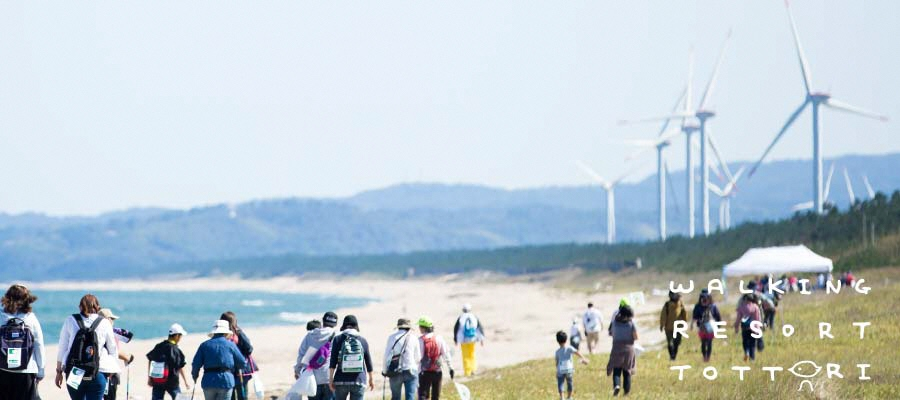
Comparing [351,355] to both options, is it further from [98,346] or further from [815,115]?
[815,115]

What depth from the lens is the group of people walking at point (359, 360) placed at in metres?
15.4

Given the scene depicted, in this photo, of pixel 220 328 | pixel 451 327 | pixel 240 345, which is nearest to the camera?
pixel 220 328

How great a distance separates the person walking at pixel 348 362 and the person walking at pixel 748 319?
436 inches

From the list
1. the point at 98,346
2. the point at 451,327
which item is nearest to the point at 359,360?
the point at 98,346

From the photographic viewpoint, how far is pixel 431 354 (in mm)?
17047

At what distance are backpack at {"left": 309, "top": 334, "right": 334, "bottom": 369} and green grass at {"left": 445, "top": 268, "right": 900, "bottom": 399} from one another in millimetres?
4542

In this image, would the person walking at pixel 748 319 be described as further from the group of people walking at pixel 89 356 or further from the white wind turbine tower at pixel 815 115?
the white wind turbine tower at pixel 815 115

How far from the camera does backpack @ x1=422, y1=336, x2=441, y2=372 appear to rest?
17.0 metres

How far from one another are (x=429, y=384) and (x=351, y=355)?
2.20 meters

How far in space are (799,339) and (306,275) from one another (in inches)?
6733

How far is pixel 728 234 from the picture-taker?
92250 mm

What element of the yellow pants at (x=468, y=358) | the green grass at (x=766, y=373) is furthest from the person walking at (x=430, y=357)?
the yellow pants at (x=468, y=358)

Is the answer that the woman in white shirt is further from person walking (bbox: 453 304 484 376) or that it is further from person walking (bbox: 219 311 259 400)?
person walking (bbox: 453 304 484 376)


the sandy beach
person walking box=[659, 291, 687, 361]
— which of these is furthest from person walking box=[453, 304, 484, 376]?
person walking box=[659, 291, 687, 361]
